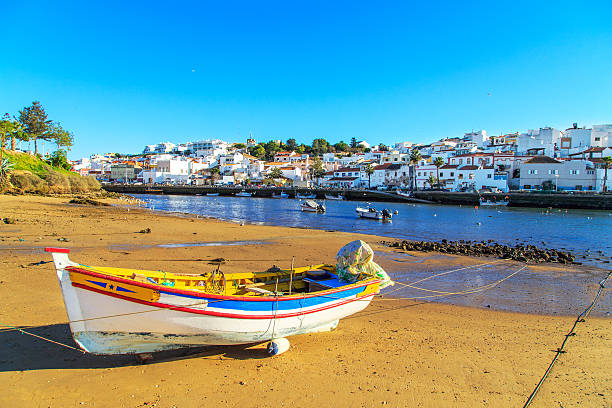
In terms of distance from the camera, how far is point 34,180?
42469 mm

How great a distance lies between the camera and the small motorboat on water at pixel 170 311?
4.91 metres

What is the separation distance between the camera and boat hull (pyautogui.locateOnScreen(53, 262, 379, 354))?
492 centimetres

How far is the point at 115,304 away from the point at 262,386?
2.56 m

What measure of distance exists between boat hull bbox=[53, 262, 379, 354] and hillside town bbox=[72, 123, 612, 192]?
3048 inches

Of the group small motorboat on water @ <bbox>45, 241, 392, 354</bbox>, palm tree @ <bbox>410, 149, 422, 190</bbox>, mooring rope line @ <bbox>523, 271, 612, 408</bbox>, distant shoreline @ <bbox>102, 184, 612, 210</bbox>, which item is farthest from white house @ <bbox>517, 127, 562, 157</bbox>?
small motorboat on water @ <bbox>45, 241, 392, 354</bbox>

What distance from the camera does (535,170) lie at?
7031cm

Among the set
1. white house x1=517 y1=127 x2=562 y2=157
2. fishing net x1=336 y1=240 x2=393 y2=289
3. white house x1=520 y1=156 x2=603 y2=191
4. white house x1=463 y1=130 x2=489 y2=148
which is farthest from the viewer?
white house x1=463 y1=130 x2=489 y2=148

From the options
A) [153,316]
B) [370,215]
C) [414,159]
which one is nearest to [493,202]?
[414,159]

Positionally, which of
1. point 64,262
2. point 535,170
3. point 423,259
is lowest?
point 423,259

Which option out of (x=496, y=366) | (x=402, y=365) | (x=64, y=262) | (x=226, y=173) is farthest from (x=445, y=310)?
(x=226, y=173)

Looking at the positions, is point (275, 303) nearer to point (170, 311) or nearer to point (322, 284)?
point (170, 311)

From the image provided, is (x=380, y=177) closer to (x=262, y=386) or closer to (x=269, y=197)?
(x=269, y=197)

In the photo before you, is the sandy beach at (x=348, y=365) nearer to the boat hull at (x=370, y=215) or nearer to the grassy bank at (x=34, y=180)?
the boat hull at (x=370, y=215)

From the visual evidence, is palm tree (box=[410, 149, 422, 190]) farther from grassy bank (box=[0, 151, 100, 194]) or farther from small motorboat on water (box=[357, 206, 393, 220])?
grassy bank (box=[0, 151, 100, 194])
